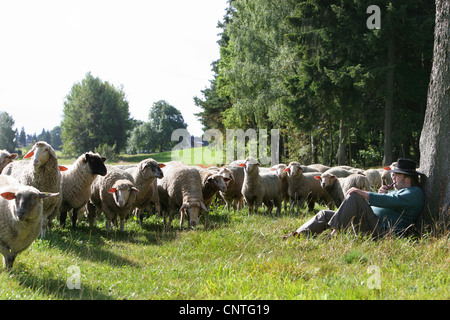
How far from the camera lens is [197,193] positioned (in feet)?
32.9

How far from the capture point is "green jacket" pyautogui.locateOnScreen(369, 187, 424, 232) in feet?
19.9

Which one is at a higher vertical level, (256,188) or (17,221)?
(17,221)

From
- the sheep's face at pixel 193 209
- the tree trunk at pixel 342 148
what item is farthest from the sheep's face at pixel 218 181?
the tree trunk at pixel 342 148

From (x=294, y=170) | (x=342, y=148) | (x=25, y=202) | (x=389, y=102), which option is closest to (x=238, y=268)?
(x=25, y=202)

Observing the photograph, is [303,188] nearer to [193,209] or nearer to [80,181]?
[193,209]

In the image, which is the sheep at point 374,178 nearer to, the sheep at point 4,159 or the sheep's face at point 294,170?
the sheep's face at point 294,170

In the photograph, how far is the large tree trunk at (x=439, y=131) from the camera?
248 inches

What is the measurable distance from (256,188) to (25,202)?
23.0ft

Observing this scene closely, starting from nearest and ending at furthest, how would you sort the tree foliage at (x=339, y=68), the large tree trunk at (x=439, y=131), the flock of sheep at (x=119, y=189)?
the flock of sheep at (x=119, y=189) → the large tree trunk at (x=439, y=131) → the tree foliage at (x=339, y=68)

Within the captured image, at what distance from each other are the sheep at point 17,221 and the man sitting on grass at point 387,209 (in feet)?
14.6

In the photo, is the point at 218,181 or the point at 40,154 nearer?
the point at 40,154

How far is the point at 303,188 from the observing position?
12.2m

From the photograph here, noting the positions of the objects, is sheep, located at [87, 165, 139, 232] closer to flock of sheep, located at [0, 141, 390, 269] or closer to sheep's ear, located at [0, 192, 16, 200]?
flock of sheep, located at [0, 141, 390, 269]

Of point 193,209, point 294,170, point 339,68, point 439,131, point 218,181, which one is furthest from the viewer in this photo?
point 339,68
